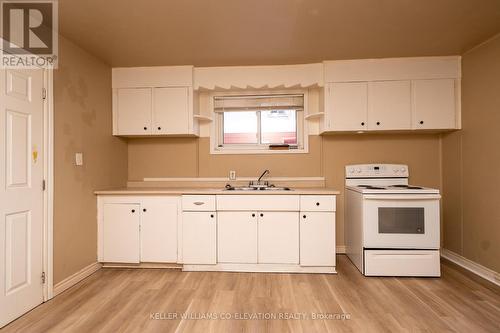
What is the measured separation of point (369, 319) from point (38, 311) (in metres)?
2.52

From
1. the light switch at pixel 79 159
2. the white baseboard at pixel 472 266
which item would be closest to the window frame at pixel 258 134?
the light switch at pixel 79 159

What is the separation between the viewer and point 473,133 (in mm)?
2738

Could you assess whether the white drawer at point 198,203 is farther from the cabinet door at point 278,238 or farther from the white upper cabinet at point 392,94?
the white upper cabinet at point 392,94

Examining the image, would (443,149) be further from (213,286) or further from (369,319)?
(213,286)

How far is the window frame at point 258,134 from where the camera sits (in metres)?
3.39

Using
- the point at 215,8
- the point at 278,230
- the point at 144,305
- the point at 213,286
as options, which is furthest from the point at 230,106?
the point at 144,305

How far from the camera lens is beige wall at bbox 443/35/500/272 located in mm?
2477

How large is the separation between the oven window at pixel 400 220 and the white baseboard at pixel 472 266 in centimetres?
69

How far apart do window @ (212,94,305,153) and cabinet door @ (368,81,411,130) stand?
2.74 ft

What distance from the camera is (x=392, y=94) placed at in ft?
9.79

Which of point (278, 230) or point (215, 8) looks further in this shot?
point (278, 230)

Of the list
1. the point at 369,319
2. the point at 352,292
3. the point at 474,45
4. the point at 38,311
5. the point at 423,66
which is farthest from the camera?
the point at 423,66

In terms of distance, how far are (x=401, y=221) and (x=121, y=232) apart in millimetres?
2939

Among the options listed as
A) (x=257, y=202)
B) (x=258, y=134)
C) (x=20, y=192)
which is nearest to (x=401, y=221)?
(x=257, y=202)
